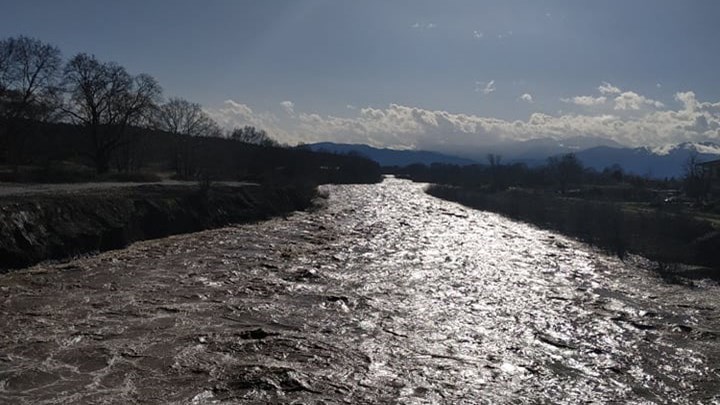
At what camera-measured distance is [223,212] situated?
38.6m

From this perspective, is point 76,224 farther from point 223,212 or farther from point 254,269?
point 223,212

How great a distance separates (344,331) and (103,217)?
57.8 feet

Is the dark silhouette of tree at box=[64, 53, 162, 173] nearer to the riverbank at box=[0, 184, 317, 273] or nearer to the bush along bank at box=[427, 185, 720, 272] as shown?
the riverbank at box=[0, 184, 317, 273]

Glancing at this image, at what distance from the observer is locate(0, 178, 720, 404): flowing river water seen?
10.7 m

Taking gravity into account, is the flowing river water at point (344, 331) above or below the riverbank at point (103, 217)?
below

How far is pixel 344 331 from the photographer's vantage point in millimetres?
14203

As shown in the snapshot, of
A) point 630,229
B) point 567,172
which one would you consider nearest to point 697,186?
point 630,229

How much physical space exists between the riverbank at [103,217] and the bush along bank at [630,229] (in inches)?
1045

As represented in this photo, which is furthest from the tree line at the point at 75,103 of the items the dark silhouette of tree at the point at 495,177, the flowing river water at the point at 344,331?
the dark silhouette of tree at the point at 495,177

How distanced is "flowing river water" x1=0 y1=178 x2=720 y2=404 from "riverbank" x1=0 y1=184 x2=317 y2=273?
1163 mm

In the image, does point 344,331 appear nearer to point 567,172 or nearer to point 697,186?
point 697,186

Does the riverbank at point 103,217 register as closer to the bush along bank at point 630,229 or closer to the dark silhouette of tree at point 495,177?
the bush along bank at point 630,229

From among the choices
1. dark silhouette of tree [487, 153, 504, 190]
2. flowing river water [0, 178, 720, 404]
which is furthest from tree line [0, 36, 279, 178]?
dark silhouette of tree [487, 153, 504, 190]

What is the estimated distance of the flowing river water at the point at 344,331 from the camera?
10.7 metres
